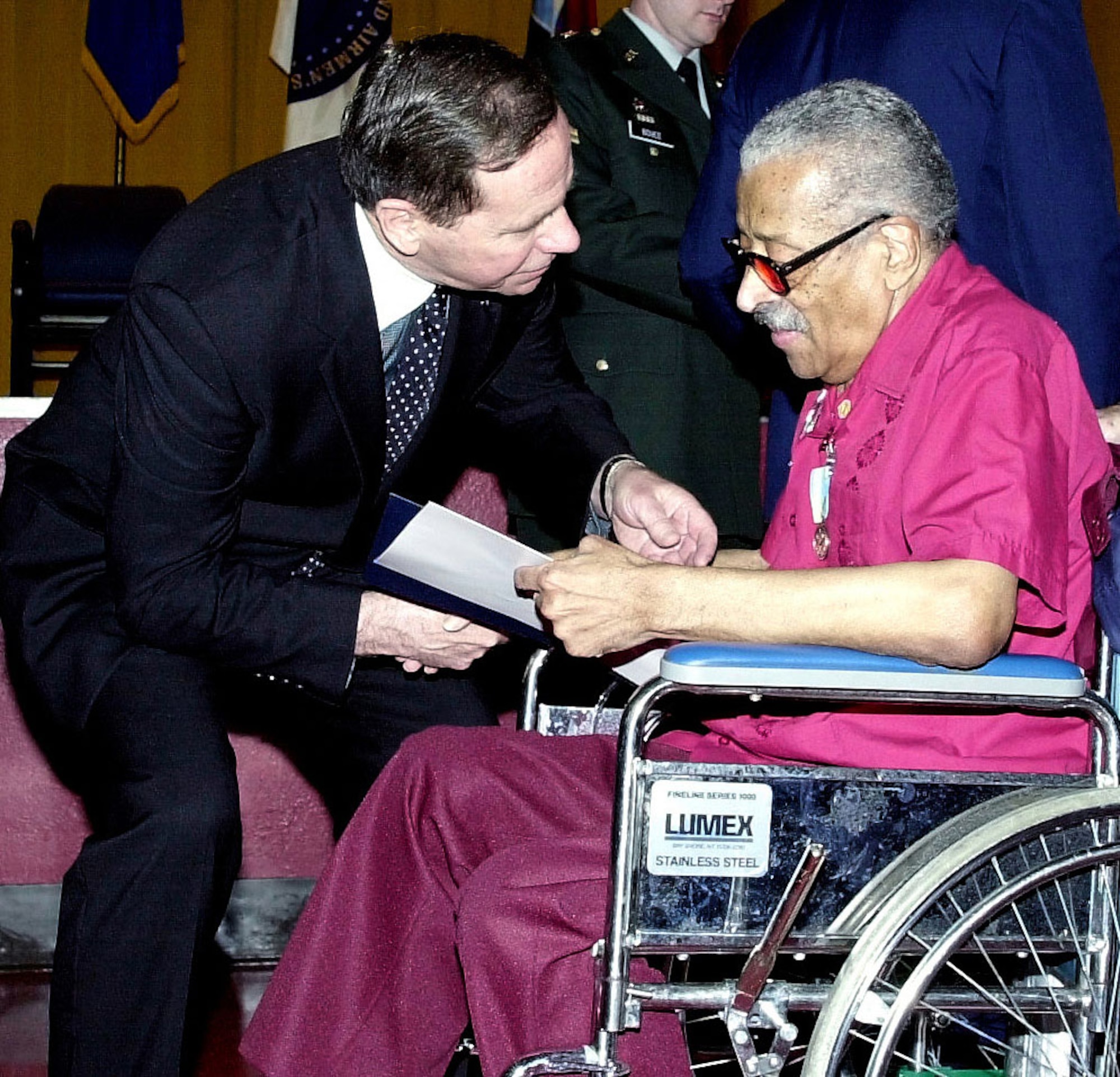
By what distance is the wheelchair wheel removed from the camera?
4.23 ft

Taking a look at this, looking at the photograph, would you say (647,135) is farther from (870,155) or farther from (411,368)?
(870,155)

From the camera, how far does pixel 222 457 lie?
176cm

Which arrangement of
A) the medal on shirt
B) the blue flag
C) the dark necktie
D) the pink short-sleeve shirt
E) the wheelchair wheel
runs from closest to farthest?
the wheelchair wheel → the pink short-sleeve shirt → the medal on shirt → the dark necktie → the blue flag

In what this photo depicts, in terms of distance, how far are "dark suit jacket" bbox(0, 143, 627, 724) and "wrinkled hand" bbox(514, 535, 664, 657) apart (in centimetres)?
34

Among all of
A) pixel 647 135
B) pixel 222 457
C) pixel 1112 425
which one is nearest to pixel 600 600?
pixel 222 457

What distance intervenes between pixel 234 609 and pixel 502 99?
24.6 inches

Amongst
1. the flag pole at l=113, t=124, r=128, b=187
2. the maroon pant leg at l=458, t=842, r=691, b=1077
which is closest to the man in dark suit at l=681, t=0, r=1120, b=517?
the maroon pant leg at l=458, t=842, r=691, b=1077

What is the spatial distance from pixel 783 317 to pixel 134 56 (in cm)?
432

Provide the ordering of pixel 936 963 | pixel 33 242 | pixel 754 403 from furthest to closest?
pixel 33 242
pixel 754 403
pixel 936 963

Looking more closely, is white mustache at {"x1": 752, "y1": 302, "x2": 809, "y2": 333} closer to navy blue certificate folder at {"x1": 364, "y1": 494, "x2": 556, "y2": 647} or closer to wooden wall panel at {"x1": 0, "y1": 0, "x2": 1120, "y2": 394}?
navy blue certificate folder at {"x1": 364, "y1": 494, "x2": 556, "y2": 647}

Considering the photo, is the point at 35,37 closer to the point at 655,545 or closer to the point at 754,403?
the point at 754,403

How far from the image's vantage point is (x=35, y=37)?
17.8 feet

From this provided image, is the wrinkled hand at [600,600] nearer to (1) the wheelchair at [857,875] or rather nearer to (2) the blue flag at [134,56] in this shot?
(1) the wheelchair at [857,875]

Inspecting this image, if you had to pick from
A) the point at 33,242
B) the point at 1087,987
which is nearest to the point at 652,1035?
the point at 1087,987
